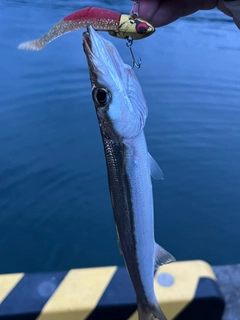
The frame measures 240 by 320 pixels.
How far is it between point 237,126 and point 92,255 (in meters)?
3.71

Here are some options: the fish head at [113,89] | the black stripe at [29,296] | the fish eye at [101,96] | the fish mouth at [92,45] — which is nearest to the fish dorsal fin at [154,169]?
the fish head at [113,89]

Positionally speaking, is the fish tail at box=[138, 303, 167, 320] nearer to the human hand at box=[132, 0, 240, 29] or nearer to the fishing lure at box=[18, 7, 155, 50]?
the fishing lure at box=[18, 7, 155, 50]

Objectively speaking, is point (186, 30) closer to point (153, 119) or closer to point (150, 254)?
point (153, 119)

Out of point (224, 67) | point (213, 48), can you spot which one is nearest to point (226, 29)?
point (213, 48)

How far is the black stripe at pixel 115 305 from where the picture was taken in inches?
83.5

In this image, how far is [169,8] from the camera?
76.4 inches

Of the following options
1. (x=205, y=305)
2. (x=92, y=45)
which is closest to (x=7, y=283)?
(x=205, y=305)

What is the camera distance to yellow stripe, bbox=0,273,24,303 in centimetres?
214

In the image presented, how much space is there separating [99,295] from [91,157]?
317 centimetres

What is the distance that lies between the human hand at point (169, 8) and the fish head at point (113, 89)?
0.48 metres

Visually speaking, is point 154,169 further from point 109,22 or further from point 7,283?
point 7,283

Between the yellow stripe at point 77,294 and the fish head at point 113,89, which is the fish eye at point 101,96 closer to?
the fish head at point 113,89

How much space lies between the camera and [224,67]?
8.84 meters

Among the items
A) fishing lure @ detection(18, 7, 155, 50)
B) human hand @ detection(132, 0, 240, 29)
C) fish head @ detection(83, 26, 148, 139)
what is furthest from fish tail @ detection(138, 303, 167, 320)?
human hand @ detection(132, 0, 240, 29)
